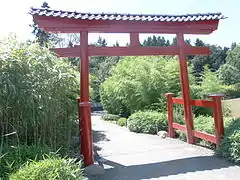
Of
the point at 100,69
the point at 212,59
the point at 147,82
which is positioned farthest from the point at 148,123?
the point at 212,59

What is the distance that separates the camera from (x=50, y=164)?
2922 millimetres

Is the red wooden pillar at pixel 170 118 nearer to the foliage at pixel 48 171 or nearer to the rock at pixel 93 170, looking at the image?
the rock at pixel 93 170

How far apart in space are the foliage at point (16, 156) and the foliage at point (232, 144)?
111 inches

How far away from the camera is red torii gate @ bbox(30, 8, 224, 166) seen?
471 cm

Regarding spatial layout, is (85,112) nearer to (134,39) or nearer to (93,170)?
(93,170)

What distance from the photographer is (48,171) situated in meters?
2.85

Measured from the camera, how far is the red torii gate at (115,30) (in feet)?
15.4

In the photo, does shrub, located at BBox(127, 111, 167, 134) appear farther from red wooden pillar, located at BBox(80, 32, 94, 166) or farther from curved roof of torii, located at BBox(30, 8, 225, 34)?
red wooden pillar, located at BBox(80, 32, 94, 166)

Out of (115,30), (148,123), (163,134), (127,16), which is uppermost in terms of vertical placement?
(127,16)

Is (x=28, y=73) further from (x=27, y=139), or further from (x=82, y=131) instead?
(x=82, y=131)

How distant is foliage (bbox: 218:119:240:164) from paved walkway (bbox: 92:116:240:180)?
0.44ft

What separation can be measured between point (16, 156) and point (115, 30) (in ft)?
9.38

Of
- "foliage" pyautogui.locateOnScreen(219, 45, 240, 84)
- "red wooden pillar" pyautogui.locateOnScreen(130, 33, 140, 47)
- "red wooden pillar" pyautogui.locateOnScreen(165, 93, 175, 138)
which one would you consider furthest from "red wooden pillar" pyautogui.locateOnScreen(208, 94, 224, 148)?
"foliage" pyautogui.locateOnScreen(219, 45, 240, 84)

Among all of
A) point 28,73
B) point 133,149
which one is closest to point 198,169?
point 133,149
